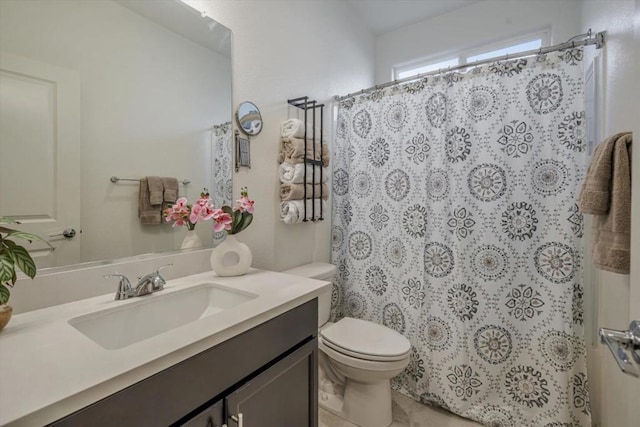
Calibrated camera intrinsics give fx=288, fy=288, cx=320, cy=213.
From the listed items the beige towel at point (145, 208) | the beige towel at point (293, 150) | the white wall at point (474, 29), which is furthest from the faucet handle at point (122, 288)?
the white wall at point (474, 29)

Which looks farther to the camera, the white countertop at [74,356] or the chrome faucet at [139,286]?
the chrome faucet at [139,286]

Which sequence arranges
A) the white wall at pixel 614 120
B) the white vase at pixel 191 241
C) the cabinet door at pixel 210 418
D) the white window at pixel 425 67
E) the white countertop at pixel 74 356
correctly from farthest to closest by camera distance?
the white window at pixel 425 67
the white vase at pixel 191 241
the white wall at pixel 614 120
the cabinet door at pixel 210 418
the white countertop at pixel 74 356

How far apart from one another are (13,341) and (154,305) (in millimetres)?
357

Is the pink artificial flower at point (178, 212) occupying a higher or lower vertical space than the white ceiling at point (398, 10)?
lower

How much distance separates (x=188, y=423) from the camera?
668 mm

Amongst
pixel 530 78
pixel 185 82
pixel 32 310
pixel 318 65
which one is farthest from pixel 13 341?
pixel 530 78

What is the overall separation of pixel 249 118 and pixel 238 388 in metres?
1.22

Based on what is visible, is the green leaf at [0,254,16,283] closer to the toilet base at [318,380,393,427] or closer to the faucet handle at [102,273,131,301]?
the faucet handle at [102,273,131,301]

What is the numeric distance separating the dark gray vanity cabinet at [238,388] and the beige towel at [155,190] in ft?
2.30

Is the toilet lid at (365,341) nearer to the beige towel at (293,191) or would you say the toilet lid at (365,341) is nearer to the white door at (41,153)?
the beige towel at (293,191)

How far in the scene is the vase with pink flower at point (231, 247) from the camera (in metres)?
1.23

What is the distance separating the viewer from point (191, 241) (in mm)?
1305

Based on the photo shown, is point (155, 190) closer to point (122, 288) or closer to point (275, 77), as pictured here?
point (122, 288)

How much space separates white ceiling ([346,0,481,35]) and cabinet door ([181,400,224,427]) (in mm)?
2683
